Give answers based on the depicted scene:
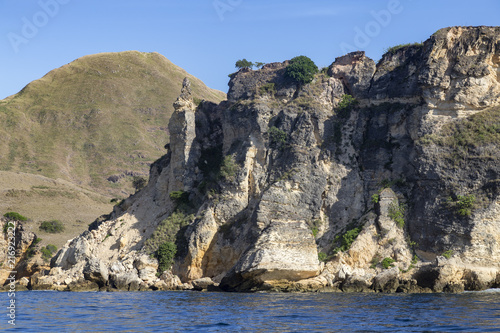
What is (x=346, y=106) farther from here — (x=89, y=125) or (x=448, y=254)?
(x=89, y=125)

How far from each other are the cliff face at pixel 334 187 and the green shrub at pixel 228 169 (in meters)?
0.15

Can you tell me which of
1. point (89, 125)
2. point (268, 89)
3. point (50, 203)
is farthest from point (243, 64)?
point (89, 125)

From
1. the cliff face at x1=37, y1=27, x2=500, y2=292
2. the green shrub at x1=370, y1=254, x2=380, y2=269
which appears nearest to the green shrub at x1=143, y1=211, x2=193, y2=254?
the cliff face at x1=37, y1=27, x2=500, y2=292

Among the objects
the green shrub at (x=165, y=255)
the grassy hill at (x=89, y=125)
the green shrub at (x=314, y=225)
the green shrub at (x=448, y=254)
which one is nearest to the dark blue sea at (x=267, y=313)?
the green shrub at (x=448, y=254)

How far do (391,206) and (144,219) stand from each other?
26014mm

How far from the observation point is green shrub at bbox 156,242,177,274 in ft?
188

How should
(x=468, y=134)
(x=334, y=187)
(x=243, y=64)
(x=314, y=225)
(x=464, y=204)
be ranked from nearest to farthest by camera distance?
(x=464, y=204) < (x=468, y=134) < (x=314, y=225) < (x=334, y=187) < (x=243, y=64)

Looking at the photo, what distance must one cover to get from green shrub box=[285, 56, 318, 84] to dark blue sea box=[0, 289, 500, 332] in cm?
2664

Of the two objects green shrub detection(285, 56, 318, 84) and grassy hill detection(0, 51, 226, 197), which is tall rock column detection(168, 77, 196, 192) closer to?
green shrub detection(285, 56, 318, 84)

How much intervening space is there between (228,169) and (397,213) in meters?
16.7

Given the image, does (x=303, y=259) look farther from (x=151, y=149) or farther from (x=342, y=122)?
(x=151, y=149)

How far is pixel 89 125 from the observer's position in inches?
6693

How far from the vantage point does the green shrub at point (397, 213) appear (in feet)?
171

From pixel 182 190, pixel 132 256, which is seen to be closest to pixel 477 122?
pixel 182 190
